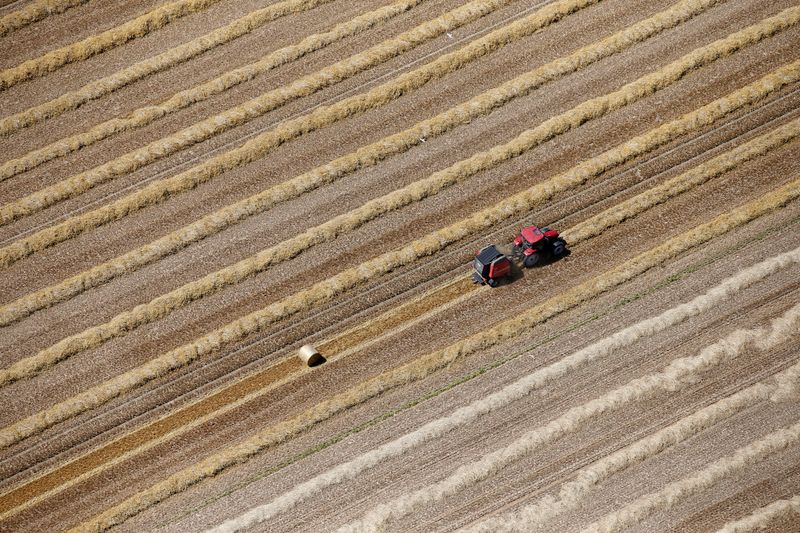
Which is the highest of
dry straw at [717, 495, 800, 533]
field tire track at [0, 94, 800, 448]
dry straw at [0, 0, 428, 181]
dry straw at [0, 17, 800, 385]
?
dry straw at [0, 0, 428, 181]

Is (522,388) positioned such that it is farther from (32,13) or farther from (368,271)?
(32,13)

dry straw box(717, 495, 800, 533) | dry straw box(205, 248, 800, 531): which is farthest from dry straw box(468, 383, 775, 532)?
dry straw box(717, 495, 800, 533)

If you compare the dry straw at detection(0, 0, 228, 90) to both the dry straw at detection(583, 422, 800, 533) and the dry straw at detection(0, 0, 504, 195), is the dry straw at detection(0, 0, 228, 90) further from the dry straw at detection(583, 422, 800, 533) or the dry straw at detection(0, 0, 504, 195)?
the dry straw at detection(583, 422, 800, 533)

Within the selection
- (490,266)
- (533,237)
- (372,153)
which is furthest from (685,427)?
(372,153)

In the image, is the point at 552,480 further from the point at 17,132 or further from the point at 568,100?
the point at 17,132

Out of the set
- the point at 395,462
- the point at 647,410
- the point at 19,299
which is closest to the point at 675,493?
the point at 647,410

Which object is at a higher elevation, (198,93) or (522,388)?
(198,93)

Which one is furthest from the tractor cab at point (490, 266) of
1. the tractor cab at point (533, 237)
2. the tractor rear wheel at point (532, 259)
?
the tractor cab at point (533, 237)
